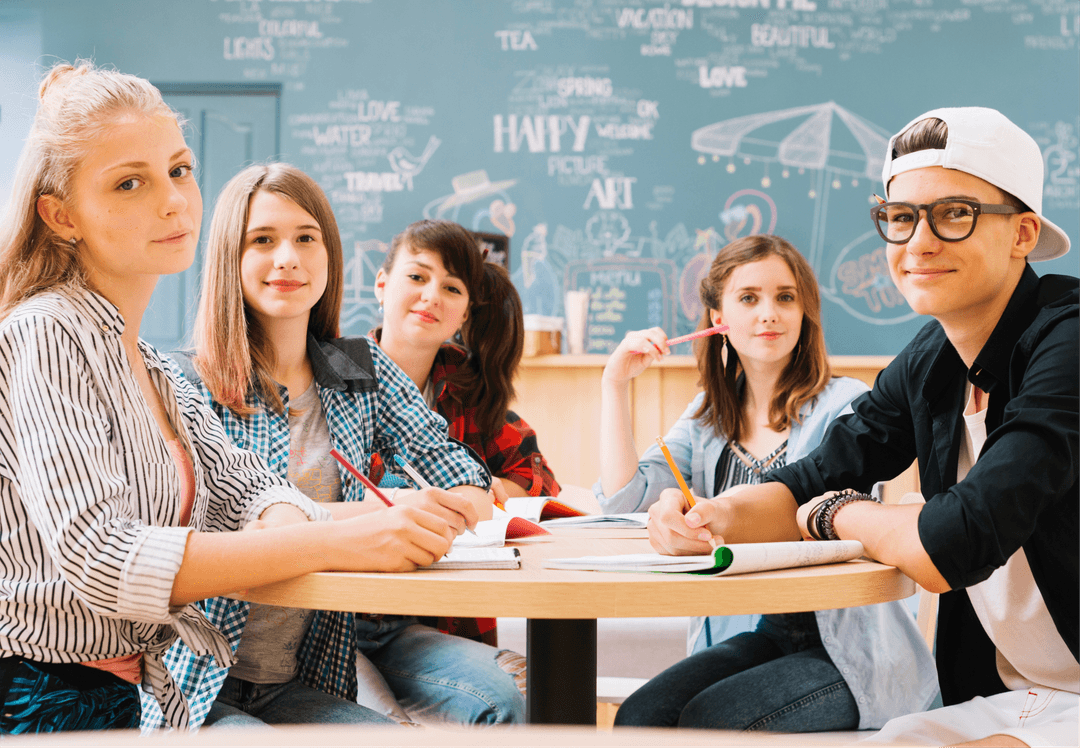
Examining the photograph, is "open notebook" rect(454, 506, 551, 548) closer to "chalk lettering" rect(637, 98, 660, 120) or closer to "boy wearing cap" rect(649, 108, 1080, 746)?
"boy wearing cap" rect(649, 108, 1080, 746)

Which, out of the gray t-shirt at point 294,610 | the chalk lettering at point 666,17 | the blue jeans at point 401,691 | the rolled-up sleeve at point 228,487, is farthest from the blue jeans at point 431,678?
the chalk lettering at point 666,17

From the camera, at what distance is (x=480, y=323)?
231cm

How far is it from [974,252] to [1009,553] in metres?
0.40

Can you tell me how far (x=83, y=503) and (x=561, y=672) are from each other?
2.01 feet

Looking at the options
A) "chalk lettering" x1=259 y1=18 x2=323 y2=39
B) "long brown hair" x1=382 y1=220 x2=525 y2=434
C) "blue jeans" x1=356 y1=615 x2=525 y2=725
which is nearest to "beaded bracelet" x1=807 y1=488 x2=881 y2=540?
"blue jeans" x1=356 y1=615 x2=525 y2=725

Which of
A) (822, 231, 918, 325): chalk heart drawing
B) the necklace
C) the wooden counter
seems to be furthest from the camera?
(822, 231, 918, 325): chalk heart drawing

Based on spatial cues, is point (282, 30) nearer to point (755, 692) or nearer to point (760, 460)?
point (760, 460)

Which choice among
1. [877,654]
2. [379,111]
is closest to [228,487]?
[877,654]

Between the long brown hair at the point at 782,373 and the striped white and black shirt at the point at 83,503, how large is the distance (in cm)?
127

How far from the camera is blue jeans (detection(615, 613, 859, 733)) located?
4.58ft

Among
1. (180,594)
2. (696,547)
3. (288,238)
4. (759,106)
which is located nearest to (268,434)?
(288,238)

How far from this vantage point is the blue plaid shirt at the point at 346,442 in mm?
1445

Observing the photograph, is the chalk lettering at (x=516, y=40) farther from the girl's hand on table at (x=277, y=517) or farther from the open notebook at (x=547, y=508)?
the girl's hand on table at (x=277, y=517)

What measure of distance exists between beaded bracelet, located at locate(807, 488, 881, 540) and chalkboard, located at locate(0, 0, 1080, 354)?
324 cm
